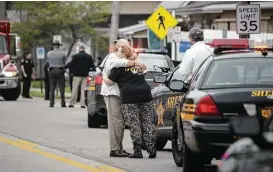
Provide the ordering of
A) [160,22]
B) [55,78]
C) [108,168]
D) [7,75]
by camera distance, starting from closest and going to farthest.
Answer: [108,168] < [55,78] < [160,22] < [7,75]

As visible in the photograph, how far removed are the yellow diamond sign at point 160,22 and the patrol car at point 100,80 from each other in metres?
10.4

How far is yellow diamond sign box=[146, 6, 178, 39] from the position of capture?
101 ft

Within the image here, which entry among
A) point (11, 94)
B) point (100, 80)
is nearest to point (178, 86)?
point (100, 80)

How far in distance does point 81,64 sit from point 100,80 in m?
7.83

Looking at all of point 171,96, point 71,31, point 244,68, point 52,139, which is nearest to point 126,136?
point 52,139

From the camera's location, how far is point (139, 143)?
13.5 metres

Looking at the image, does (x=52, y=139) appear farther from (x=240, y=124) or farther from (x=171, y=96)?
(x=240, y=124)

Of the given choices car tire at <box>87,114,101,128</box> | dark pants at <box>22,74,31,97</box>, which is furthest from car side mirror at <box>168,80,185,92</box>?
dark pants at <box>22,74,31,97</box>

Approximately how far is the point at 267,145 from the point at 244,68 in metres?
4.28

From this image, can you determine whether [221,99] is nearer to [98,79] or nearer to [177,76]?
[177,76]

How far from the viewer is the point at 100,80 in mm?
19328

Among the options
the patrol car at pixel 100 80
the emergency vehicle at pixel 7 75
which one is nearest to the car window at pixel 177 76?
the patrol car at pixel 100 80

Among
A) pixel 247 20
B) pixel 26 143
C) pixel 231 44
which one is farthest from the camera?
pixel 247 20

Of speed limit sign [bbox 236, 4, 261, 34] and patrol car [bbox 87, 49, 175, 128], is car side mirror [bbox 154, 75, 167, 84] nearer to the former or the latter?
patrol car [bbox 87, 49, 175, 128]
